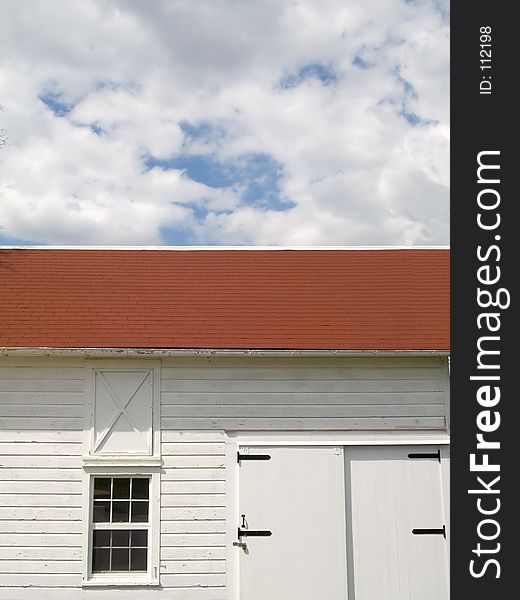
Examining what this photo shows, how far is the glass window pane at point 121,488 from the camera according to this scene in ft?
37.6

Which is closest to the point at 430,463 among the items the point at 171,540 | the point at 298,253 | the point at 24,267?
the point at 171,540

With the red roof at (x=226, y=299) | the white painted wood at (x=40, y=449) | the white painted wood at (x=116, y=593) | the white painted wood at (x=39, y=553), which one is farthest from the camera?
the red roof at (x=226, y=299)

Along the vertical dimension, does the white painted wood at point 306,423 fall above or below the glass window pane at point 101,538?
above

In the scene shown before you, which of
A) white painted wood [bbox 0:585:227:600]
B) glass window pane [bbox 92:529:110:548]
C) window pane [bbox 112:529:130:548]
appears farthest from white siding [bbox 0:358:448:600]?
window pane [bbox 112:529:130:548]

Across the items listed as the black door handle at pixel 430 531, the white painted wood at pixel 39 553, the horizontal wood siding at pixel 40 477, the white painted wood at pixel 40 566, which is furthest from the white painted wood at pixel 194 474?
the black door handle at pixel 430 531

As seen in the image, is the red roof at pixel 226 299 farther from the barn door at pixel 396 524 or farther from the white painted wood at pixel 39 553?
the white painted wood at pixel 39 553

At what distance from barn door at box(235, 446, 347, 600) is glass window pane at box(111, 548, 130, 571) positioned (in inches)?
66.3

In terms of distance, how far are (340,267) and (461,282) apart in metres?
5.95

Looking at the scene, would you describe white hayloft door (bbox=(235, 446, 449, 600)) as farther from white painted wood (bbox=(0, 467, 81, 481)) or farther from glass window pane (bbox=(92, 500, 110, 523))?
white painted wood (bbox=(0, 467, 81, 481))

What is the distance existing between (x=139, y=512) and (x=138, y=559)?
69 centimetres

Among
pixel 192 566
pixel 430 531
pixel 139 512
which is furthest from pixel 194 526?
pixel 430 531

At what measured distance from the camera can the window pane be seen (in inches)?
445

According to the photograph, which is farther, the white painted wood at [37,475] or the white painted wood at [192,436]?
the white painted wood at [192,436]

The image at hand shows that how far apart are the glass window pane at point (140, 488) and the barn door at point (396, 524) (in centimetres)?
310
